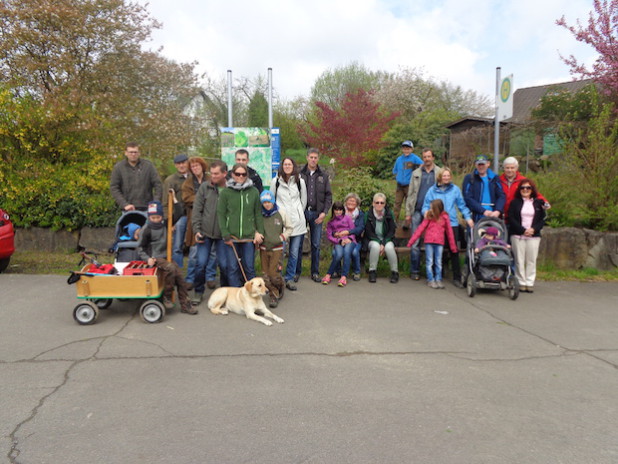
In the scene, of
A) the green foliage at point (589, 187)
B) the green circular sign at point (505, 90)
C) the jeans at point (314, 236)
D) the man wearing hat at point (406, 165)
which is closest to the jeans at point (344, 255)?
the jeans at point (314, 236)

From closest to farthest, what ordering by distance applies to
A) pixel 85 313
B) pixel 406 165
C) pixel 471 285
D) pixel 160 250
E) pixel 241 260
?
pixel 85 313, pixel 160 250, pixel 241 260, pixel 471 285, pixel 406 165

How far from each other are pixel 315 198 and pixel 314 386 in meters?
4.46

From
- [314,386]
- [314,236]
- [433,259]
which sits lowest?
[314,386]

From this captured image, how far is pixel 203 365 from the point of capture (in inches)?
182

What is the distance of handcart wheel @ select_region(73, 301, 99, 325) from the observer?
5797mm

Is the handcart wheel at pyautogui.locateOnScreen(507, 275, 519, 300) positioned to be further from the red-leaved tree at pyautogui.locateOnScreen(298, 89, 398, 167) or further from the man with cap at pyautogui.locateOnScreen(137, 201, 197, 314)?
the red-leaved tree at pyautogui.locateOnScreen(298, 89, 398, 167)

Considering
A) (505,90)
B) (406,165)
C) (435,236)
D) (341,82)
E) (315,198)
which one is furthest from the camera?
(341,82)

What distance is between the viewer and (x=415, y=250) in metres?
8.61

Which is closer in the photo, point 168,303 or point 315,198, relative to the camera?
point 168,303

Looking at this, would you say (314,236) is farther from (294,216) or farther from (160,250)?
(160,250)

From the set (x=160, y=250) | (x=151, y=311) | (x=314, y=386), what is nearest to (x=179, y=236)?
(x=160, y=250)

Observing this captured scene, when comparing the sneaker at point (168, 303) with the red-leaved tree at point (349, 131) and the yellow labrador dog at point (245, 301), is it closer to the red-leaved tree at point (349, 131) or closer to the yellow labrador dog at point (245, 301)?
the yellow labrador dog at point (245, 301)

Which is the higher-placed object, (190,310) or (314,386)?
(190,310)

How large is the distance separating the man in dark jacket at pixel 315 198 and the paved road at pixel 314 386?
5.43 ft
